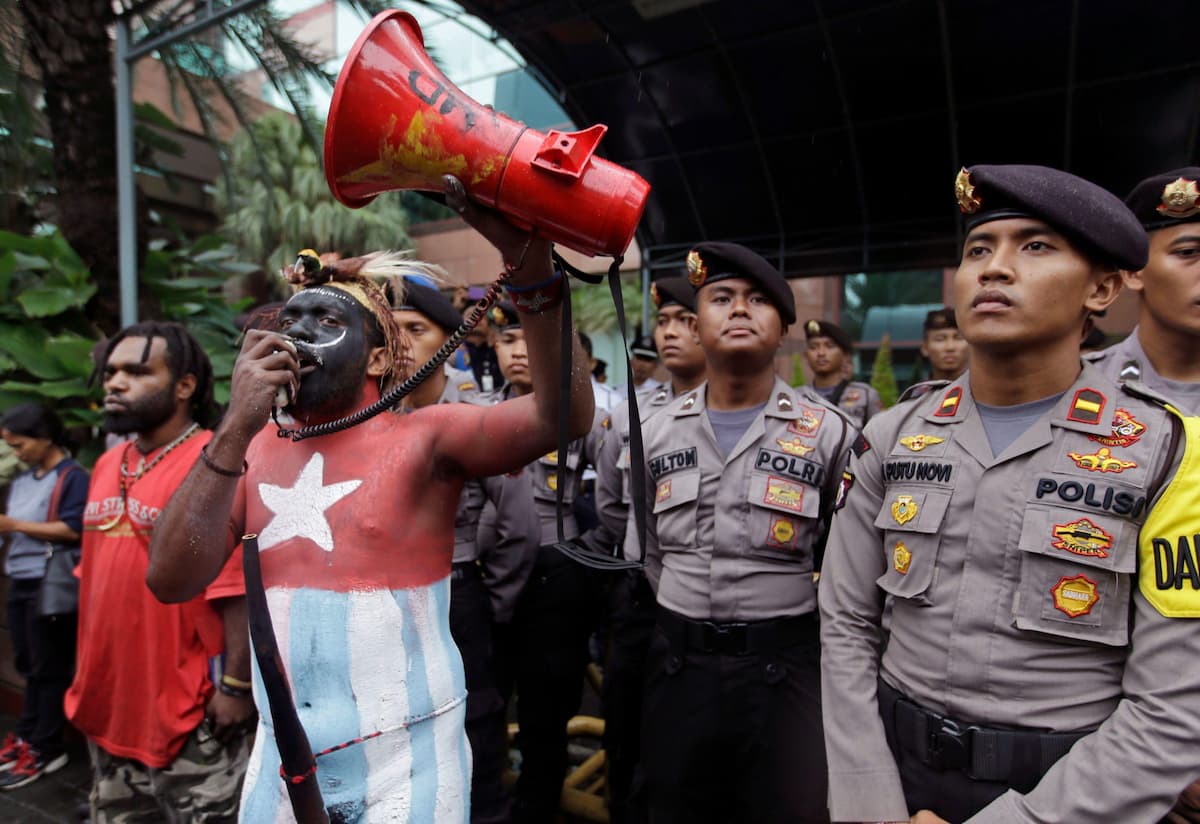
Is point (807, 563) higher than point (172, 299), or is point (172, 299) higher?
point (172, 299)

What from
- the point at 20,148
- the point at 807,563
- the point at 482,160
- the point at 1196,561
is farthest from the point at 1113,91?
the point at 20,148

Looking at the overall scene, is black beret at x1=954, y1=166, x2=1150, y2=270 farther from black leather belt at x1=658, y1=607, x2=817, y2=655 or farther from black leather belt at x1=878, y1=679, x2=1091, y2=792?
black leather belt at x1=658, y1=607, x2=817, y2=655

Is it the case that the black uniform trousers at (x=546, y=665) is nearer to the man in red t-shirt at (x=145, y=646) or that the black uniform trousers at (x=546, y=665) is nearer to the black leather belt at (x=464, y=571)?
the black leather belt at (x=464, y=571)

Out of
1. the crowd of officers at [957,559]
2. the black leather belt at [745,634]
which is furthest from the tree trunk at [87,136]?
the black leather belt at [745,634]

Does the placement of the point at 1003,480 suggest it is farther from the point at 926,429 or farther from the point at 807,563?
the point at 807,563

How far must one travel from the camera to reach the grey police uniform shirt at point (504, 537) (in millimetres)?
3457

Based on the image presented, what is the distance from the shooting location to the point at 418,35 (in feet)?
5.30

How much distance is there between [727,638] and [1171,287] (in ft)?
5.70

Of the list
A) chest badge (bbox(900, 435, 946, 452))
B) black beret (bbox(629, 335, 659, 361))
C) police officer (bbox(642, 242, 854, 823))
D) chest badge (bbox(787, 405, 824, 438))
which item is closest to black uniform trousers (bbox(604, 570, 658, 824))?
police officer (bbox(642, 242, 854, 823))

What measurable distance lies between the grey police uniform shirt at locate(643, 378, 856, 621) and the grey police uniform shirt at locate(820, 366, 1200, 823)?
0.67 metres

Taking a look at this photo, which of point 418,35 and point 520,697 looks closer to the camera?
point 418,35

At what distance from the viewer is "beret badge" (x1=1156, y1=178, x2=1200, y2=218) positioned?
219 centimetres

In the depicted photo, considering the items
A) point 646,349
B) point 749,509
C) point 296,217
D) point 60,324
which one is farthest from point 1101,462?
point 296,217

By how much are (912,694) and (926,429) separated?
0.63 metres
